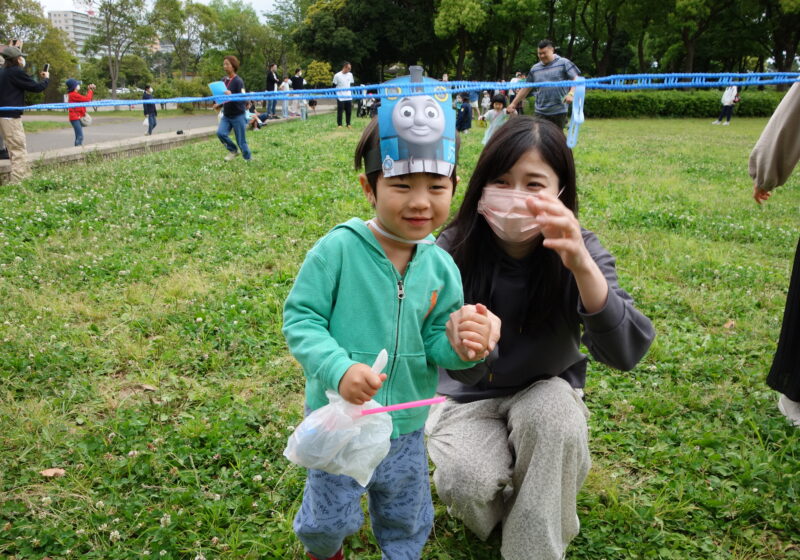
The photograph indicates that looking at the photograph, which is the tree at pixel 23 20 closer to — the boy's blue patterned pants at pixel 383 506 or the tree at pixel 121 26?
the tree at pixel 121 26

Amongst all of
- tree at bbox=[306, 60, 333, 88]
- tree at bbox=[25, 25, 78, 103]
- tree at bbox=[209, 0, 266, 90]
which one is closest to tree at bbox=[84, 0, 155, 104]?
tree at bbox=[25, 25, 78, 103]

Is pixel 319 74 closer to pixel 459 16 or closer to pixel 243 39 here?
pixel 459 16

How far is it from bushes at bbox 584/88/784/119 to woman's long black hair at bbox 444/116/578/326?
2474cm

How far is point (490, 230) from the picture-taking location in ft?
6.97

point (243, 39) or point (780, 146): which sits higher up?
point (243, 39)

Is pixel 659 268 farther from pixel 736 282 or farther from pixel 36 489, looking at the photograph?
pixel 36 489

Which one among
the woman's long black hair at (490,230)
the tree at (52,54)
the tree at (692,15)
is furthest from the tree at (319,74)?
the woman's long black hair at (490,230)

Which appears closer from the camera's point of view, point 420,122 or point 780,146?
point 420,122

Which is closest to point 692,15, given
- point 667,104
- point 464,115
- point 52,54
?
point 667,104

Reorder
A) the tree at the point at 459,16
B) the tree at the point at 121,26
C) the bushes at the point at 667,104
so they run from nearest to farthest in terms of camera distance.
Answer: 1. the bushes at the point at 667,104
2. the tree at the point at 459,16
3. the tree at the point at 121,26

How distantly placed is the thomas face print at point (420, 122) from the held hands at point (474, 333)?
45cm

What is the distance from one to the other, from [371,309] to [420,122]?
0.54 metres

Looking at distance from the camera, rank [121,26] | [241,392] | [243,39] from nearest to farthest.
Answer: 1. [241,392]
2. [121,26]
3. [243,39]

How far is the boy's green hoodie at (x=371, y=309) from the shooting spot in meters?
1.63
